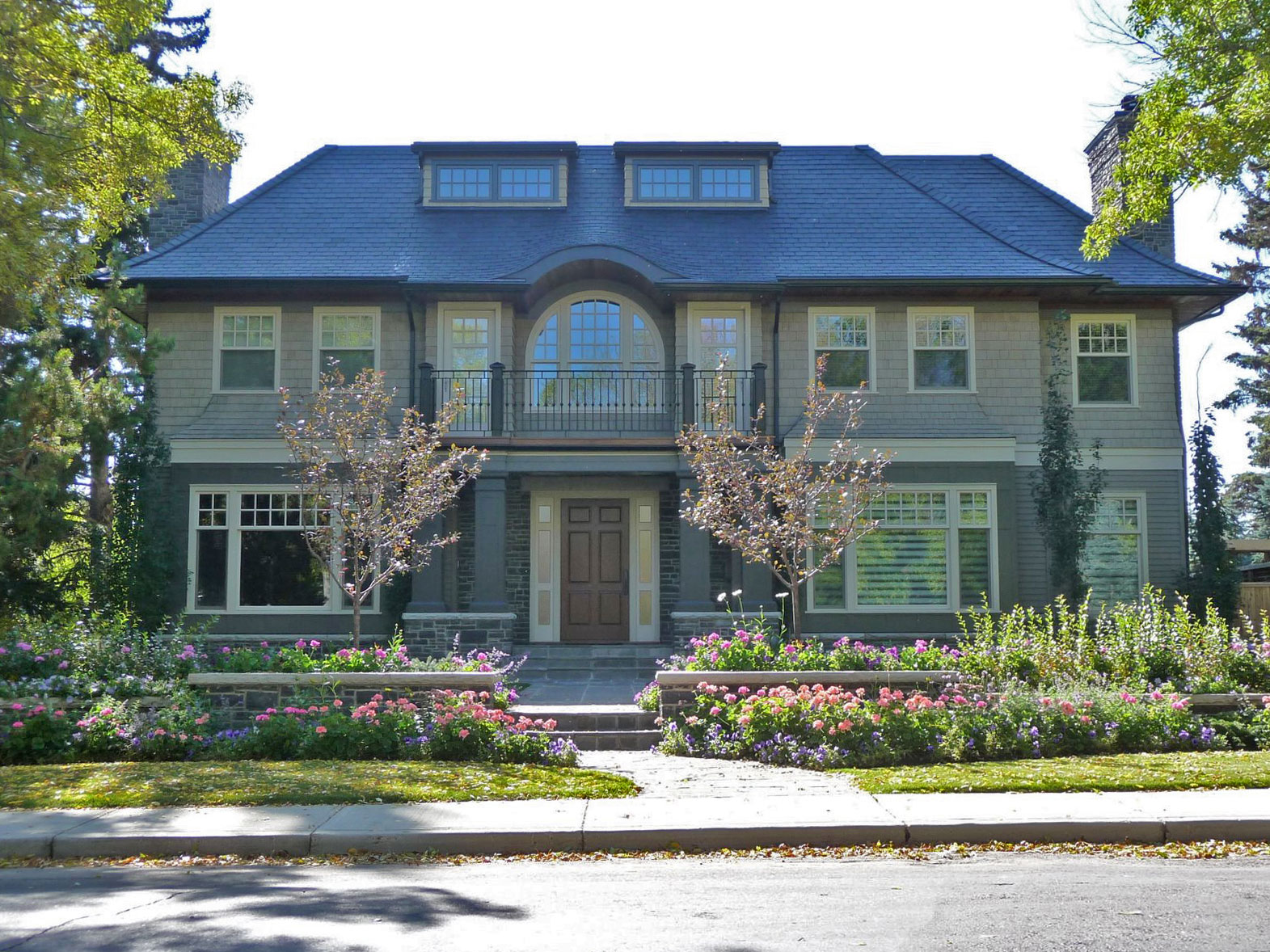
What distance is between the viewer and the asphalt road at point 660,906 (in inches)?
196

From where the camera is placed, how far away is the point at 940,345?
Result: 16750 millimetres

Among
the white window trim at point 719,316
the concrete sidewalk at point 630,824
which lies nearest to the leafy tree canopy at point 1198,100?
the white window trim at point 719,316

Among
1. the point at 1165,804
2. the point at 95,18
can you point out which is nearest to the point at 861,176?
the point at 95,18

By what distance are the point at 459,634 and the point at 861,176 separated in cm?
1059

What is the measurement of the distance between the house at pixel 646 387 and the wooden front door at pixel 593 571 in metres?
0.03

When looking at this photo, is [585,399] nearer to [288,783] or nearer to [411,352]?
[411,352]

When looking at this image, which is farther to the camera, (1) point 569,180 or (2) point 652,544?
(1) point 569,180

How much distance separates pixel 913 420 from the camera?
16.5m

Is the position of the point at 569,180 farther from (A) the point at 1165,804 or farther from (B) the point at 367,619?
(A) the point at 1165,804

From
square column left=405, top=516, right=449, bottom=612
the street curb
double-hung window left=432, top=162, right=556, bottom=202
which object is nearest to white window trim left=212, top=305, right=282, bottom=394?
square column left=405, top=516, right=449, bottom=612

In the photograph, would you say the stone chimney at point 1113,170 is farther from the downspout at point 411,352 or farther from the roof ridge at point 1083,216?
the downspout at point 411,352

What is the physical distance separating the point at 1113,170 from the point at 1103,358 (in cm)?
311

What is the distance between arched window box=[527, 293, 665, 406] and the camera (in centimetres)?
1673

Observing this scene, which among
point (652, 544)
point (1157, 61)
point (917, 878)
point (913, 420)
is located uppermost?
point (1157, 61)
